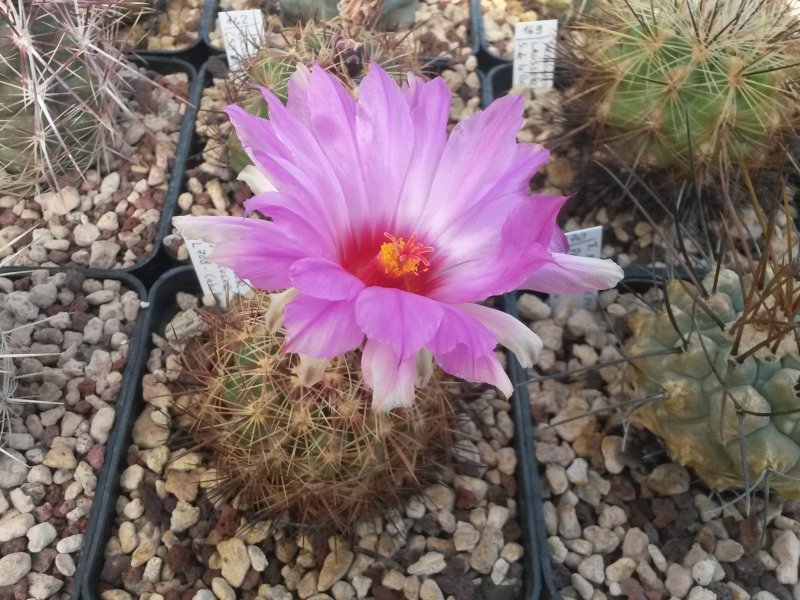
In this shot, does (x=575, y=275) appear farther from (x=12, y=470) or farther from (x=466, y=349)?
(x=12, y=470)

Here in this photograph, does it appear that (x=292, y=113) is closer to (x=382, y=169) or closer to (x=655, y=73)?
(x=382, y=169)

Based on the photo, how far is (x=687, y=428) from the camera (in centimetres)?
116

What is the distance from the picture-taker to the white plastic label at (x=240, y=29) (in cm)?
182

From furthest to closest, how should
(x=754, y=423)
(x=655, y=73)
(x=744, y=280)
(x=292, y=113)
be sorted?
(x=655, y=73), (x=744, y=280), (x=754, y=423), (x=292, y=113)

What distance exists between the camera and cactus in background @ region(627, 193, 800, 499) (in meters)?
1.05

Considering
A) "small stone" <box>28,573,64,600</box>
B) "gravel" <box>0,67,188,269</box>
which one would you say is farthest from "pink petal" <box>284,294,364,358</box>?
"gravel" <box>0,67,188,269</box>

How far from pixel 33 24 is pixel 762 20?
1.34 meters

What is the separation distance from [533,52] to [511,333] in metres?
1.30

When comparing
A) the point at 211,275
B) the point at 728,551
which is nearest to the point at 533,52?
the point at 211,275

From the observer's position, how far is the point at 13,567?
47.1 inches

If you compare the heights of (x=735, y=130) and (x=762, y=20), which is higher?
(x=762, y=20)

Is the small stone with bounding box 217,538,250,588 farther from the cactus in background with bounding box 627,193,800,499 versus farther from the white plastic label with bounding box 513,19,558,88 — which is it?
the white plastic label with bounding box 513,19,558,88

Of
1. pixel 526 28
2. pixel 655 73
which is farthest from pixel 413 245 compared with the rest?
pixel 526 28

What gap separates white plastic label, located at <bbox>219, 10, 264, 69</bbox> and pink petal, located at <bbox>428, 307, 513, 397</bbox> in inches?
49.3
